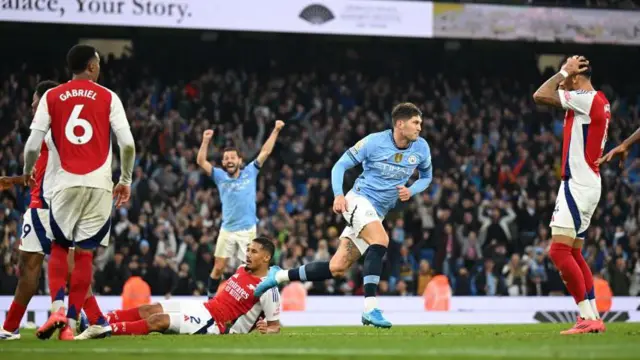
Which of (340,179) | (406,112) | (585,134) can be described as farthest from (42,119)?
(585,134)

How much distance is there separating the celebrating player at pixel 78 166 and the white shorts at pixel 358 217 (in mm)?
2892

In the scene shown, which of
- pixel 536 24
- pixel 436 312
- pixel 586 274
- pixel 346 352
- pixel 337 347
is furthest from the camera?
pixel 536 24

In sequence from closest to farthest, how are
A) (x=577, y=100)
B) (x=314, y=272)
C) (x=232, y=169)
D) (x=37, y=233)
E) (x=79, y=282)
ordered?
(x=79, y=282) → (x=37, y=233) → (x=577, y=100) → (x=314, y=272) → (x=232, y=169)

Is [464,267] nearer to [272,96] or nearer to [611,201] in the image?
[611,201]

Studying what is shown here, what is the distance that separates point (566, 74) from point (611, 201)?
1753 cm

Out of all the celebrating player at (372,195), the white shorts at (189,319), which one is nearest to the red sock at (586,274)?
the celebrating player at (372,195)

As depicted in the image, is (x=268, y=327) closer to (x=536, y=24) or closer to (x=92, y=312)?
(x=92, y=312)

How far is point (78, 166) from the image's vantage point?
9.63 m

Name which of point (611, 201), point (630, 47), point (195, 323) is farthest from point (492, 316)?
point (630, 47)

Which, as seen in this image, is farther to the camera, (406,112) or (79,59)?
(406,112)

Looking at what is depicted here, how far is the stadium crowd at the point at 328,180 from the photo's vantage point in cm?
2356

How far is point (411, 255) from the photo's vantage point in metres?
25.0

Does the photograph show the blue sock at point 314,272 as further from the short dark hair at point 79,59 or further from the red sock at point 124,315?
the short dark hair at point 79,59

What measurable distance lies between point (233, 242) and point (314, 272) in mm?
6078
